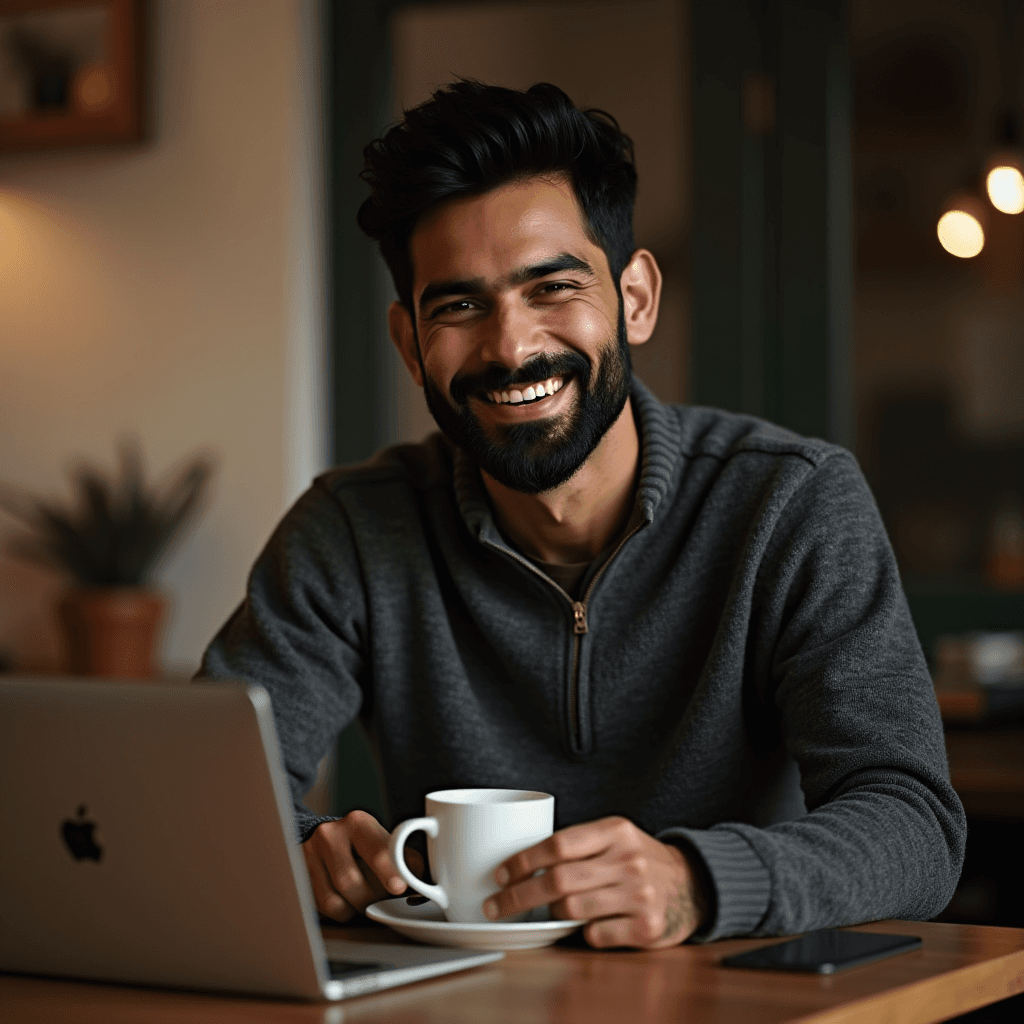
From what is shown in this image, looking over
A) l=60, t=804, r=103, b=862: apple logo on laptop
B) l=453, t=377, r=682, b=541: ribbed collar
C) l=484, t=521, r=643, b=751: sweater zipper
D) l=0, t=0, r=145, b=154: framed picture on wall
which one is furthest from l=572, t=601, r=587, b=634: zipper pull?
l=0, t=0, r=145, b=154: framed picture on wall

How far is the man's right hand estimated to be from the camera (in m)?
1.16

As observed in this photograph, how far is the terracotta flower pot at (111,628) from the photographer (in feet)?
10.2

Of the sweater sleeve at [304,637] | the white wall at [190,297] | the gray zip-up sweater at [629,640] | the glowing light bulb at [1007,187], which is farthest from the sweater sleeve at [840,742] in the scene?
the white wall at [190,297]

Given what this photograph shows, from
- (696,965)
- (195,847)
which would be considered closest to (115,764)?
(195,847)

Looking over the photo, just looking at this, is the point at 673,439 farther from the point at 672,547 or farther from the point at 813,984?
the point at 813,984

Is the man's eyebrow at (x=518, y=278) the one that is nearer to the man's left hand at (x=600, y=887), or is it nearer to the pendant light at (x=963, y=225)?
the man's left hand at (x=600, y=887)

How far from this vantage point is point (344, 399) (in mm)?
3279

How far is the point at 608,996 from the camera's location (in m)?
0.88

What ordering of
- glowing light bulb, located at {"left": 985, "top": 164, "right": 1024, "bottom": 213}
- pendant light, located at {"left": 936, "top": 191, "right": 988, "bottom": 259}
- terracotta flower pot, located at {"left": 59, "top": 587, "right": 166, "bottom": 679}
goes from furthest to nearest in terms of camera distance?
terracotta flower pot, located at {"left": 59, "top": 587, "right": 166, "bottom": 679} → pendant light, located at {"left": 936, "top": 191, "right": 988, "bottom": 259} → glowing light bulb, located at {"left": 985, "top": 164, "right": 1024, "bottom": 213}

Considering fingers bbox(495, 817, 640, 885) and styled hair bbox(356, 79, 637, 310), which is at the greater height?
styled hair bbox(356, 79, 637, 310)

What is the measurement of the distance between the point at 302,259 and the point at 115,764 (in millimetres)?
2492

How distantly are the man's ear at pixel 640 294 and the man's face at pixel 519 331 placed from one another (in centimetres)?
11

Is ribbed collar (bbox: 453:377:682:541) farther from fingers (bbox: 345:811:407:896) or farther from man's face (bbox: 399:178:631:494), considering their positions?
fingers (bbox: 345:811:407:896)

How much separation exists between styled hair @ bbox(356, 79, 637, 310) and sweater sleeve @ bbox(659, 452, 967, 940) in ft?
1.35
